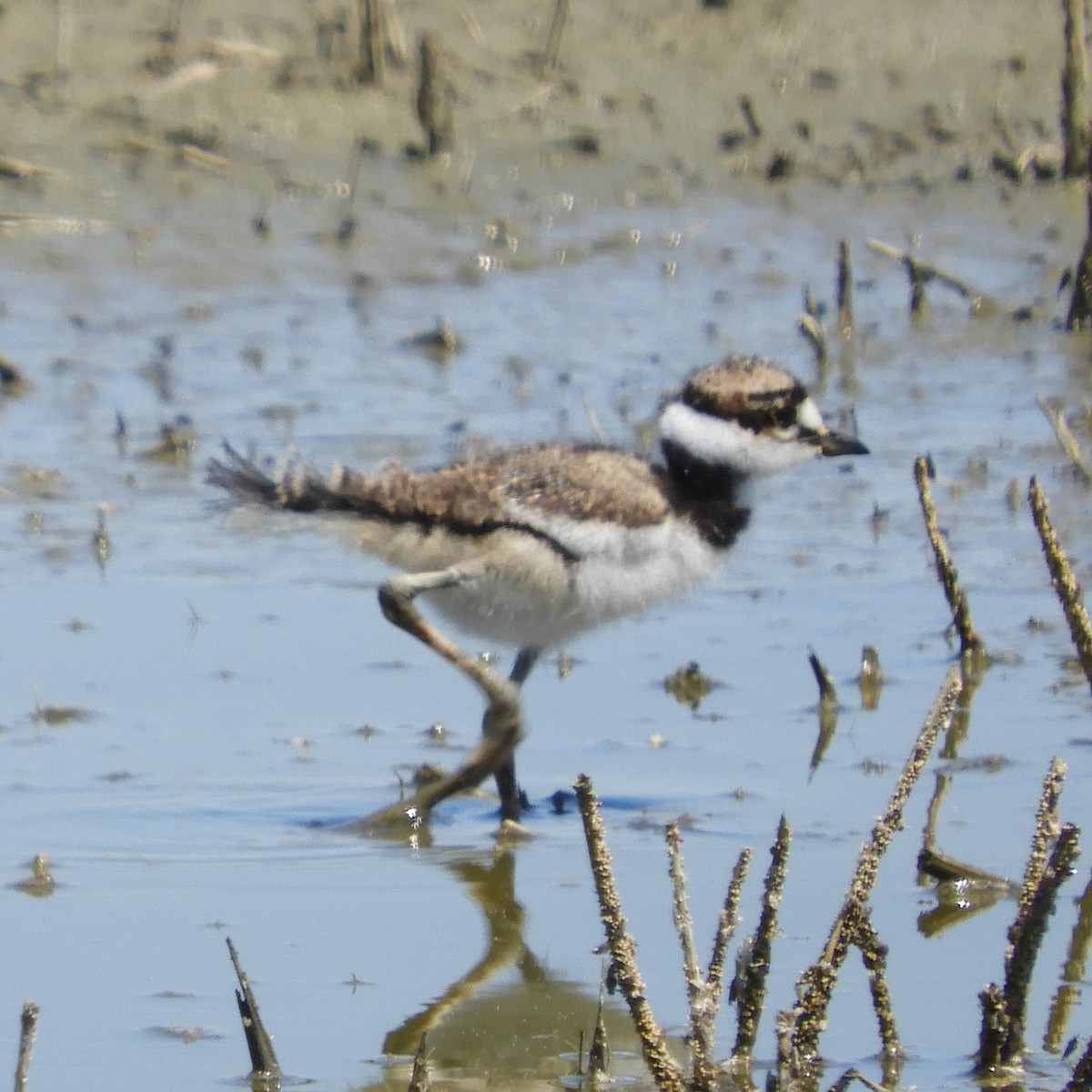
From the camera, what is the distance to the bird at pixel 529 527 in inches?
178

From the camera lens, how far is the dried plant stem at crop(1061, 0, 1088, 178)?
830 centimetres

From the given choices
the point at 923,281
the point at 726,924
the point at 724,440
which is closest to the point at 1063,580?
the point at 726,924

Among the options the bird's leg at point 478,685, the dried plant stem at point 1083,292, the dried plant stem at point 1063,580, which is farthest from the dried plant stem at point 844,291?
the dried plant stem at point 1063,580

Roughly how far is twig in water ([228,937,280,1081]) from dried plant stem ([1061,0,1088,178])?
594cm

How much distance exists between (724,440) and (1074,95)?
4420mm

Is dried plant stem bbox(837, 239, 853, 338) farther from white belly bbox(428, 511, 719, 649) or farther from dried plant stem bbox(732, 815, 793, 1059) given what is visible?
dried plant stem bbox(732, 815, 793, 1059)

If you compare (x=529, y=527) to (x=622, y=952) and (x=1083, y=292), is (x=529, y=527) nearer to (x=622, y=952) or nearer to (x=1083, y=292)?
(x=622, y=952)

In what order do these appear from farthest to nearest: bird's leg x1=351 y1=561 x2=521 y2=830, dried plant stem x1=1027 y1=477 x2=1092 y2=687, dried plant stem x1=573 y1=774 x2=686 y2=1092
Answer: bird's leg x1=351 y1=561 x2=521 y2=830 < dried plant stem x1=1027 y1=477 x2=1092 y2=687 < dried plant stem x1=573 y1=774 x2=686 y2=1092

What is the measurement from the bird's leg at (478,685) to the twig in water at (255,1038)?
1.18 meters

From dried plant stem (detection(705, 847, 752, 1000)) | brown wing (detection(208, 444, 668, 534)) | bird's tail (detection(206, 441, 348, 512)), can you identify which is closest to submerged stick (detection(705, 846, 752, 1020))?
dried plant stem (detection(705, 847, 752, 1000))

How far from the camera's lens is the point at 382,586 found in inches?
178

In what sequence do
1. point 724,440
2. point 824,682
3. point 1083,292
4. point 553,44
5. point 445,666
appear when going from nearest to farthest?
point 724,440
point 824,682
point 445,666
point 1083,292
point 553,44

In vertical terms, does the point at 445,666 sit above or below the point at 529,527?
below

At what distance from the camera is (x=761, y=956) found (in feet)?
10.3
